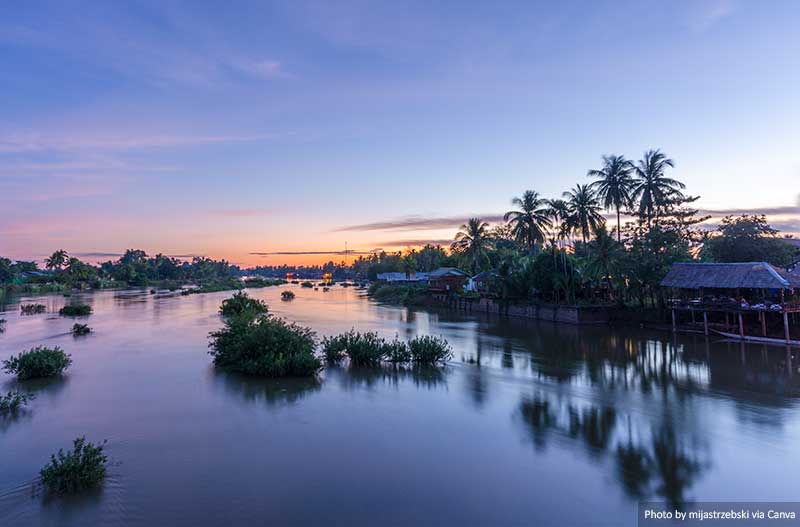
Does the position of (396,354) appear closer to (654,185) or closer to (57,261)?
(654,185)

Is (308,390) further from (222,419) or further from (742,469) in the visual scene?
(742,469)

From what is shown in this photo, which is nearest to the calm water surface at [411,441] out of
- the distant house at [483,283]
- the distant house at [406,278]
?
the distant house at [483,283]

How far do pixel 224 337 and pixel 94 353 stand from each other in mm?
9018

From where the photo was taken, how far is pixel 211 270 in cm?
15750

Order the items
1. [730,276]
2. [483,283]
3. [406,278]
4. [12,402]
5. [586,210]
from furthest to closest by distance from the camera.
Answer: [406,278] → [483,283] → [586,210] → [730,276] → [12,402]

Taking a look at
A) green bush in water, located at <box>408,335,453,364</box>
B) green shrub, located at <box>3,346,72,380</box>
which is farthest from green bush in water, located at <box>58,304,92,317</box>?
green bush in water, located at <box>408,335,453,364</box>

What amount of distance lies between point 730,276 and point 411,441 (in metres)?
26.6

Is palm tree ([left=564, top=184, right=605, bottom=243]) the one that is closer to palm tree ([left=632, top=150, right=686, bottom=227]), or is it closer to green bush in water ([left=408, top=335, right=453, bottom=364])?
palm tree ([left=632, top=150, right=686, bottom=227])

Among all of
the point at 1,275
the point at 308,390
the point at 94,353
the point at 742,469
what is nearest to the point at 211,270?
the point at 1,275

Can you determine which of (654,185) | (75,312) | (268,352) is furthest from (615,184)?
(75,312)

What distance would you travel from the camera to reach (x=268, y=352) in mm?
17641

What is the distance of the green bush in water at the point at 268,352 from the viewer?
56.7 feet

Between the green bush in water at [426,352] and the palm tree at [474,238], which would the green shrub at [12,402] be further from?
the palm tree at [474,238]

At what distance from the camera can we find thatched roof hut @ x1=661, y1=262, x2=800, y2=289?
25781 millimetres
